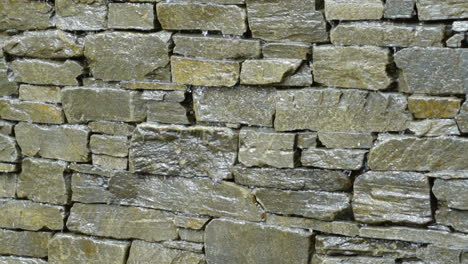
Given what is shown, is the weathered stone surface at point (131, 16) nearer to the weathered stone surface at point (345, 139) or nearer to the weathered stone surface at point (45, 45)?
the weathered stone surface at point (45, 45)

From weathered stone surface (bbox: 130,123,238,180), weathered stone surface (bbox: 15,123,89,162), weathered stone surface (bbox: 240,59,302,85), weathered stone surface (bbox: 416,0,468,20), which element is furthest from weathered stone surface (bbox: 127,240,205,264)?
weathered stone surface (bbox: 416,0,468,20)

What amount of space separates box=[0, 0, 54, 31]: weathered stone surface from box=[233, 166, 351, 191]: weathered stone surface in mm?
1155

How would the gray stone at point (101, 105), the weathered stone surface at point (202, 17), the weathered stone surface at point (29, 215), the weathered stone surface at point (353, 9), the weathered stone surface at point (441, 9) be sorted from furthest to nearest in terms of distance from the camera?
the weathered stone surface at point (29, 215), the gray stone at point (101, 105), the weathered stone surface at point (202, 17), the weathered stone surface at point (353, 9), the weathered stone surface at point (441, 9)

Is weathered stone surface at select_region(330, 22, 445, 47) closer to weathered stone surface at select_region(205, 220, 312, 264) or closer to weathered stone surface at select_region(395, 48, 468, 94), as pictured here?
weathered stone surface at select_region(395, 48, 468, 94)

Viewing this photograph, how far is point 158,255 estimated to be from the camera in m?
3.49

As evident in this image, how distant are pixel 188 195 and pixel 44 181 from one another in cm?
75

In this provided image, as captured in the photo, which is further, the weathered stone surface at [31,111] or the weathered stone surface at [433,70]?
the weathered stone surface at [31,111]

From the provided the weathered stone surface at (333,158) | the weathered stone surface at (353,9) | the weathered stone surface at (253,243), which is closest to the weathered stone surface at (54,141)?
the weathered stone surface at (253,243)

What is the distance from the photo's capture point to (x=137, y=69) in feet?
11.0

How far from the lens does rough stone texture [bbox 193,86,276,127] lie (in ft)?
10.5

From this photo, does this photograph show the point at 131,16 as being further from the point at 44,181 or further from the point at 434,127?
the point at 434,127

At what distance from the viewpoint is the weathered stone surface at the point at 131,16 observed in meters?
3.27

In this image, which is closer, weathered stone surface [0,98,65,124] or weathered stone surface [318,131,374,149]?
weathered stone surface [318,131,374,149]

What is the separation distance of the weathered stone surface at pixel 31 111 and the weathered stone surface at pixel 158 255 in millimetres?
721
